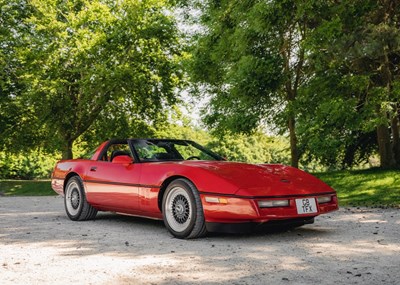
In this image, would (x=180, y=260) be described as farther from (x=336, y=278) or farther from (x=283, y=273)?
(x=336, y=278)

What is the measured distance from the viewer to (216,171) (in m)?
5.73

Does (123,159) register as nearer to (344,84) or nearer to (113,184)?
(113,184)

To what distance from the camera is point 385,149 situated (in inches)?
720

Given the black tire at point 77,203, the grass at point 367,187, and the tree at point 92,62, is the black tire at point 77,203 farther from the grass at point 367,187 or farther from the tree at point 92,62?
the tree at point 92,62

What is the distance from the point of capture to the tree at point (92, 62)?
22.1 meters

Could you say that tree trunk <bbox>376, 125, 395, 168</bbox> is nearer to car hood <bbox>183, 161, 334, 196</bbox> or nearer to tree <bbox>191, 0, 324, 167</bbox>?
tree <bbox>191, 0, 324, 167</bbox>

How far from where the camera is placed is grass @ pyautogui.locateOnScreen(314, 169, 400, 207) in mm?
11805

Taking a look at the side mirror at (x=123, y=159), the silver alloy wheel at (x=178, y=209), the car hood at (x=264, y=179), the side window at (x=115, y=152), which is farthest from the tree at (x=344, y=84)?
the silver alloy wheel at (x=178, y=209)

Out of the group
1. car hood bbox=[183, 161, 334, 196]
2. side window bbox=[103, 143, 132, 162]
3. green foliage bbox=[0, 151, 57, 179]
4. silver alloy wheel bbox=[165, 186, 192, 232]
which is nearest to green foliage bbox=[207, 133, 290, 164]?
green foliage bbox=[0, 151, 57, 179]

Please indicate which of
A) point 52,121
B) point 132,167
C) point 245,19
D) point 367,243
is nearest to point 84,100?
point 52,121

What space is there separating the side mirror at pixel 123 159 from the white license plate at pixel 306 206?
256 cm

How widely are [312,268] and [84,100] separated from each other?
20.0 metres

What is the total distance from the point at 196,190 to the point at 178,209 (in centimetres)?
41

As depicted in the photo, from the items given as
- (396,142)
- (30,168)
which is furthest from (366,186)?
(30,168)
